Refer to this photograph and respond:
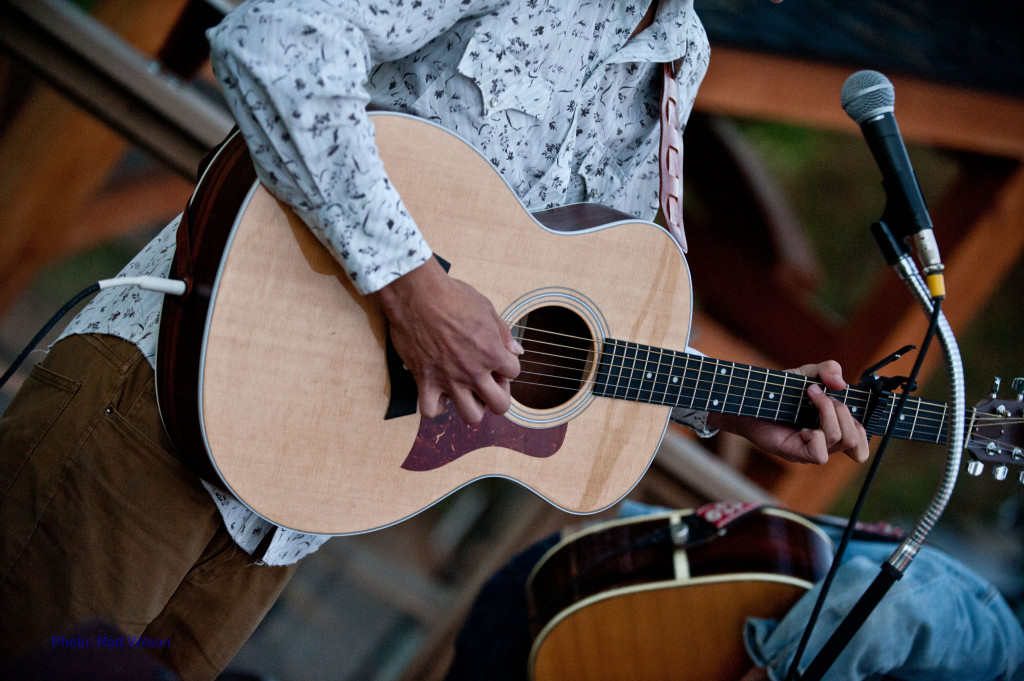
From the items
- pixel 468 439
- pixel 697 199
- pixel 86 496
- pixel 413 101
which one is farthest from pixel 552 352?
pixel 697 199

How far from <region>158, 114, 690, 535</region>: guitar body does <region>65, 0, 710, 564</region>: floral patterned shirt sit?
9 centimetres

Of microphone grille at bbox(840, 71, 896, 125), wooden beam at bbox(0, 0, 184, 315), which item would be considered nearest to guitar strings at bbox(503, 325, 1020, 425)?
microphone grille at bbox(840, 71, 896, 125)

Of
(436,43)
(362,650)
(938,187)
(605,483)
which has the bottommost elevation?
(362,650)

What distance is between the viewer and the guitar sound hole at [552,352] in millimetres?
1375

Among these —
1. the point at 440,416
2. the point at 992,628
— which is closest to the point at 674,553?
the point at 992,628

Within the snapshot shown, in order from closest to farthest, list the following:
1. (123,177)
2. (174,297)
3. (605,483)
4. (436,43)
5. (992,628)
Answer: (174,297)
(436,43)
(605,483)
(992,628)
(123,177)

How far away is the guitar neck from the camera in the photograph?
1387 millimetres

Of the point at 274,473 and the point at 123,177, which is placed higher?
the point at 274,473

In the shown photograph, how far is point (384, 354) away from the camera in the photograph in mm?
1164

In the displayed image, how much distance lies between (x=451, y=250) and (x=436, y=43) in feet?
1.11

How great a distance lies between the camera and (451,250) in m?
1.20

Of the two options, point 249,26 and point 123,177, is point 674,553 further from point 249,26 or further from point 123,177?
point 123,177

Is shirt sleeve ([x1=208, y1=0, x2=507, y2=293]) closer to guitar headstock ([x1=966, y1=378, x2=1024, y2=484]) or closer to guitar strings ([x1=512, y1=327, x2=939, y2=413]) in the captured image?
guitar strings ([x1=512, y1=327, x2=939, y2=413])

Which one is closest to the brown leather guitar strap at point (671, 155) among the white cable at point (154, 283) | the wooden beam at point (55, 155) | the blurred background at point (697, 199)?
the blurred background at point (697, 199)
